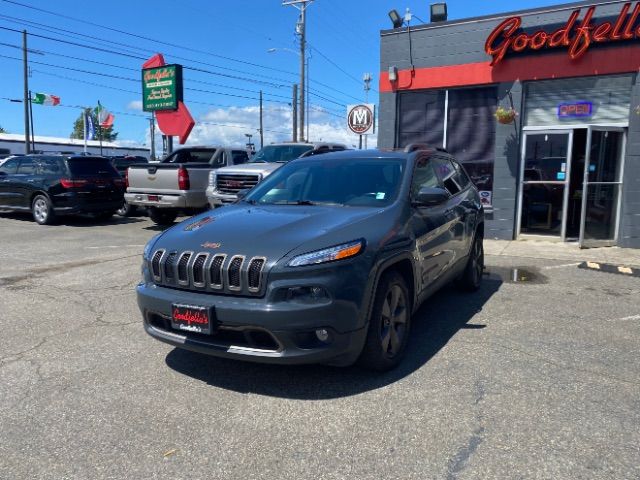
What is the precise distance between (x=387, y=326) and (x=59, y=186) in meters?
11.6

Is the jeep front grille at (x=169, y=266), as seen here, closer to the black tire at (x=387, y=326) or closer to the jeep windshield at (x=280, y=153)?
the black tire at (x=387, y=326)

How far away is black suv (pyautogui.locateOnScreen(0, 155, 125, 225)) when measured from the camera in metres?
12.9

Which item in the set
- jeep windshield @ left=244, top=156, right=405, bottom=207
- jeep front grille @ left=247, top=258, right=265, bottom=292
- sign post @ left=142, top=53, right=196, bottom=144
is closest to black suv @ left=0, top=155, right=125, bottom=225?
sign post @ left=142, top=53, right=196, bottom=144

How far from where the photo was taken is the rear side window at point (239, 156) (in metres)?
13.7

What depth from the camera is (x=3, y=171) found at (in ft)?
47.2

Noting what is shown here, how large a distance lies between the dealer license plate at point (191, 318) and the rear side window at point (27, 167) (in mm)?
12223

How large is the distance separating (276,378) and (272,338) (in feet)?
2.01

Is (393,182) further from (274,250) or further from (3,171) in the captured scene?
(3,171)

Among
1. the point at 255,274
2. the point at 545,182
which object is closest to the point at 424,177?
the point at 255,274

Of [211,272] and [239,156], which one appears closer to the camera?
[211,272]

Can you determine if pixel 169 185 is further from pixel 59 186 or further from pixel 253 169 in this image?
pixel 59 186

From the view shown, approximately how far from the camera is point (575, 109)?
10.2m

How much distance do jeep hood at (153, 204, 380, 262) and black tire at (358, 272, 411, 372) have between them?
0.47 m

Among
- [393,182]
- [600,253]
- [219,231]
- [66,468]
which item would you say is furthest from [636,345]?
[600,253]
